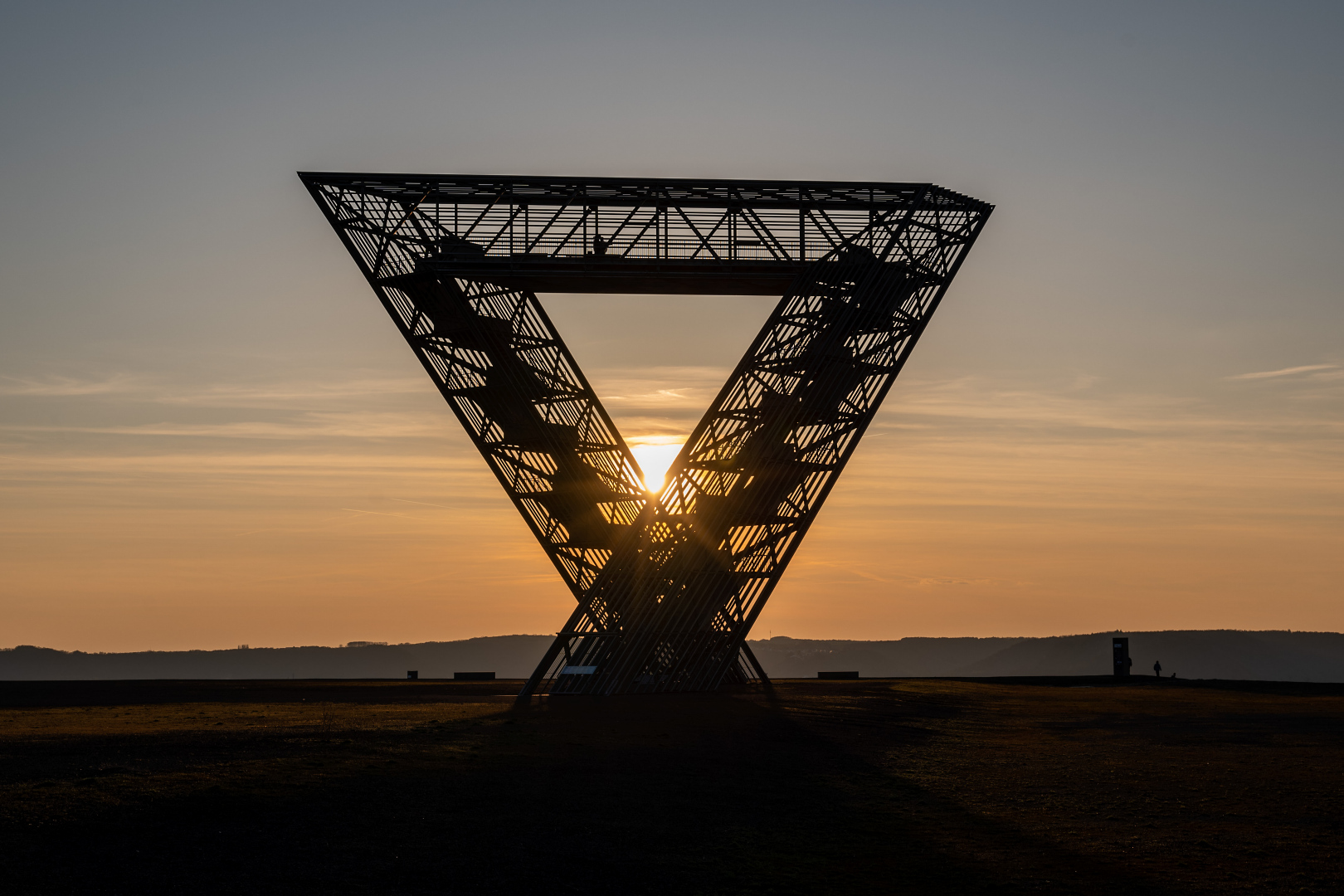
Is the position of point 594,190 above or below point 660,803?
above

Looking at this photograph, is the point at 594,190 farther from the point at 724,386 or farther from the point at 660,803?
the point at 660,803

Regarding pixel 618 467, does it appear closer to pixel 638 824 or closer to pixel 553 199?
pixel 553 199

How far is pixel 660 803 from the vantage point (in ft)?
58.4

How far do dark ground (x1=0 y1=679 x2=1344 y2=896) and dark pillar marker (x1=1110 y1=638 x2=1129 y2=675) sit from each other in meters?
20.6

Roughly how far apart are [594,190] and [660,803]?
63.2ft

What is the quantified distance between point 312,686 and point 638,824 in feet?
101

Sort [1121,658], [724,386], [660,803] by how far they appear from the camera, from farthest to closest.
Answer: [1121,658] → [724,386] → [660,803]

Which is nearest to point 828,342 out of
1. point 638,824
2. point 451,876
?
point 638,824

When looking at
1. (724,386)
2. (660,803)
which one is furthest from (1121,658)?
(660,803)

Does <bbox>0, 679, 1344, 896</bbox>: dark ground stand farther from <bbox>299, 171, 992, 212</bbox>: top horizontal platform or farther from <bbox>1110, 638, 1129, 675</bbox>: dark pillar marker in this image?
<bbox>1110, 638, 1129, 675</bbox>: dark pillar marker

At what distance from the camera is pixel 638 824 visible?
1641 cm

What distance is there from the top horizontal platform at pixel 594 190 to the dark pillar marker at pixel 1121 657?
23688 millimetres

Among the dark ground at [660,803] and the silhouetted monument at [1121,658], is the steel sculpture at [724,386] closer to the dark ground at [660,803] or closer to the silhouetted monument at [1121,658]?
the dark ground at [660,803]

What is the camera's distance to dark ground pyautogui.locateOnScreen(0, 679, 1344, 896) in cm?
1383
